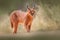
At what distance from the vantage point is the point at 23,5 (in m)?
2.19

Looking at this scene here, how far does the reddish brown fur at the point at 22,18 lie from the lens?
217 cm

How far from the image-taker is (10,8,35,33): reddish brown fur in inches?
85.4

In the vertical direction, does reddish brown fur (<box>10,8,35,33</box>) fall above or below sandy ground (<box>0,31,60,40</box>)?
above

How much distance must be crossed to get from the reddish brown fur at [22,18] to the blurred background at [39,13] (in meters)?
0.05

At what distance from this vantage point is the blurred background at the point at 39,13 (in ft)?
7.05

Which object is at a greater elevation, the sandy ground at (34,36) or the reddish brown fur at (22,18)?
the reddish brown fur at (22,18)

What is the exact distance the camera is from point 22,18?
7.18ft

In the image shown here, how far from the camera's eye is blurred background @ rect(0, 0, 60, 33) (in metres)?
2.15

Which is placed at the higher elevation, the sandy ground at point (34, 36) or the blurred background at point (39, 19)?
the blurred background at point (39, 19)

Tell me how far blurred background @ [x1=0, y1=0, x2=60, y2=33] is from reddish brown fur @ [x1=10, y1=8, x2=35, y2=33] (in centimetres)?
5

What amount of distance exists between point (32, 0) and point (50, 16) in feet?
1.06

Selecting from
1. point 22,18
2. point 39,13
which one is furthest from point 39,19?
point 22,18

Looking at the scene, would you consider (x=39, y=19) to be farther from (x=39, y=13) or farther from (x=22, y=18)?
(x=22, y=18)

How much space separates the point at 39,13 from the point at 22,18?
0.24 metres
